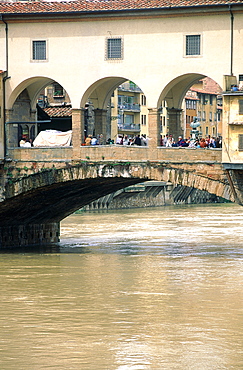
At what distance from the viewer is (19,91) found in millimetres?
29453

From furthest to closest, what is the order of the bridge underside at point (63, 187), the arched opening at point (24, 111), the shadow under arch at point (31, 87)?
1. the arched opening at point (24, 111)
2. the shadow under arch at point (31, 87)
3. the bridge underside at point (63, 187)

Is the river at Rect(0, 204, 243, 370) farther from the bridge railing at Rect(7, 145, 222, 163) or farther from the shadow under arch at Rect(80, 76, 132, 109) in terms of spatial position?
the shadow under arch at Rect(80, 76, 132, 109)

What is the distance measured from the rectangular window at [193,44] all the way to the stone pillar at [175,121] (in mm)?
3457

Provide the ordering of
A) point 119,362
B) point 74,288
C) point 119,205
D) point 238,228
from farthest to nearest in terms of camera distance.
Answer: point 119,205 → point 238,228 → point 74,288 → point 119,362

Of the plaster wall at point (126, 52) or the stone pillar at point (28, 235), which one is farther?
the stone pillar at point (28, 235)

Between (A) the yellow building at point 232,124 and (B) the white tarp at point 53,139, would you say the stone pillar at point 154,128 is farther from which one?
(B) the white tarp at point 53,139

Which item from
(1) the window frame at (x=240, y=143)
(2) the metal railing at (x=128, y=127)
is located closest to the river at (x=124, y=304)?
(1) the window frame at (x=240, y=143)

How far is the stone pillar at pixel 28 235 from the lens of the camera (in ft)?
107

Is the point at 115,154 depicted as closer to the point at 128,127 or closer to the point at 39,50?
the point at 39,50

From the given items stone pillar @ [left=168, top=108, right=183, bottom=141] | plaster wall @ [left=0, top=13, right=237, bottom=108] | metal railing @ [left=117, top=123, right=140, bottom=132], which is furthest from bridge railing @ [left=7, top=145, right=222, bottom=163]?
metal railing @ [left=117, top=123, right=140, bottom=132]

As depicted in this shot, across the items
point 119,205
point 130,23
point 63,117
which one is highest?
point 130,23

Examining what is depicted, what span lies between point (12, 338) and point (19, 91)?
42.5 feet

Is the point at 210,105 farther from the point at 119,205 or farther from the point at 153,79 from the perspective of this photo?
the point at 153,79

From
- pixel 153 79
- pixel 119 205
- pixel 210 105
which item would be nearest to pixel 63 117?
pixel 153 79
